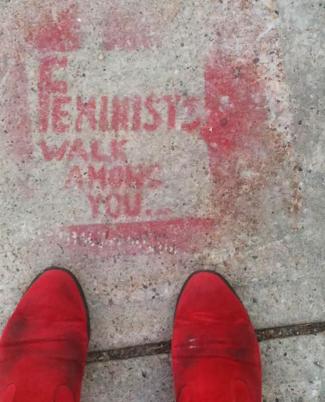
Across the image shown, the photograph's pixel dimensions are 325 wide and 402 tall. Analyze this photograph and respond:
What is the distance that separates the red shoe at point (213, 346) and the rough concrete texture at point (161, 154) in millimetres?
60

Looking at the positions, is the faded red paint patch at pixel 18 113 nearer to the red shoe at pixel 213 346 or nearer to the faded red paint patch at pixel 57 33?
the faded red paint patch at pixel 57 33

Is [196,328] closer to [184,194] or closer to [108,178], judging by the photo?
[184,194]

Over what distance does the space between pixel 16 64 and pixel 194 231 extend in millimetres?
→ 882

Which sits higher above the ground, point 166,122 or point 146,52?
point 146,52

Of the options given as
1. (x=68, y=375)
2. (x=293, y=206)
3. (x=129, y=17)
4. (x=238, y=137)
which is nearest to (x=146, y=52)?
(x=129, y=17)

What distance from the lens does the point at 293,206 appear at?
6.77 feet

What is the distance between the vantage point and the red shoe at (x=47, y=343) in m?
Result: 1.91

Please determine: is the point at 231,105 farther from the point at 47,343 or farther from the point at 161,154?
the point at 47,343

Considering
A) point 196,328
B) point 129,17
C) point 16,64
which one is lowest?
point 196,328

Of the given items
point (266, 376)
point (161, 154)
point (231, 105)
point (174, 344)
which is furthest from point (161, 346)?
point (231, 105)

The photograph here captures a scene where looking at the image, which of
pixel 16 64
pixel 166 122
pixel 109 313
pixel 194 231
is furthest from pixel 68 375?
pixel 16 64

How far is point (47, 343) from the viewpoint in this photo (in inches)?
78.1

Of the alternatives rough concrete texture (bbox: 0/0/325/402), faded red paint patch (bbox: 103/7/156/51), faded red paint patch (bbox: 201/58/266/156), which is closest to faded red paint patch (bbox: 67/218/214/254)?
rough concrete texture (bbox: 0/0/325/402)

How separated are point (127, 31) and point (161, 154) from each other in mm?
466
